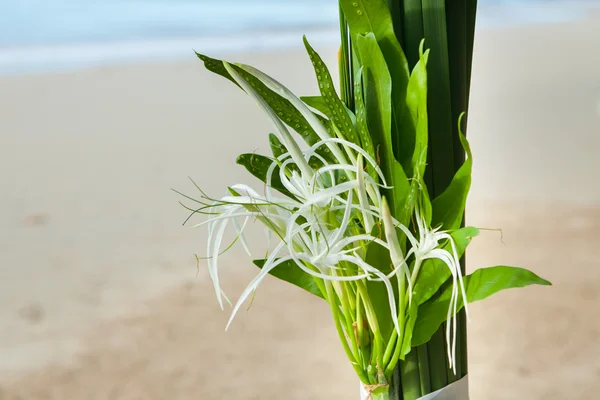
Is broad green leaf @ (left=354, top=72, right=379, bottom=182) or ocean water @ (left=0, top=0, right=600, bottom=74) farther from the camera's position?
ocean water @ (left=0, top=0, right=600, bottom=74)

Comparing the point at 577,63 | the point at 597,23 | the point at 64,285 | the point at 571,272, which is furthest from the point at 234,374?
the point at 597,23

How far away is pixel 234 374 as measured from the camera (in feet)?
3.61

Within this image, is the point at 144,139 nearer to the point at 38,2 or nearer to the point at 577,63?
the point at 38,2

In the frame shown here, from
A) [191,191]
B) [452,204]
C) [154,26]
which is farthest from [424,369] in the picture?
[154,26]

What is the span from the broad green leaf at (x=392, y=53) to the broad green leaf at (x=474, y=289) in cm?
8

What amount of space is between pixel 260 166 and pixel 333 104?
0.06 meters

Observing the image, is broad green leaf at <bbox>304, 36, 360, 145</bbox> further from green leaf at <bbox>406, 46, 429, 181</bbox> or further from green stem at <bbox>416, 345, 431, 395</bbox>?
green stem at <bbox>416, 345, 431, 395</bbox>

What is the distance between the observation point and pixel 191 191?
1.61 metres

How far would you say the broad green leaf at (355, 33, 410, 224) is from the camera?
0.41 metres

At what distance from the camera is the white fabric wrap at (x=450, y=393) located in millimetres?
449

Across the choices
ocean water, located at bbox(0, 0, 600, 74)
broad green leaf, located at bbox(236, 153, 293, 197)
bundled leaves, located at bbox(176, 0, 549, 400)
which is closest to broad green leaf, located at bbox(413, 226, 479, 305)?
bundled leaves, located at bbox(176, 0, 549, 400)

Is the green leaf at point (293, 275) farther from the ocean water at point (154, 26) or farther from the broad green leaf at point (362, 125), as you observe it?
the ocean water at point (154, 26)

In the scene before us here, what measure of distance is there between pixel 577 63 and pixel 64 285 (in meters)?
1.45

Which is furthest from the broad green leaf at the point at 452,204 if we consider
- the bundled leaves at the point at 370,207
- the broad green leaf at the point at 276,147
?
the broad green leaf at the point at 276,147
